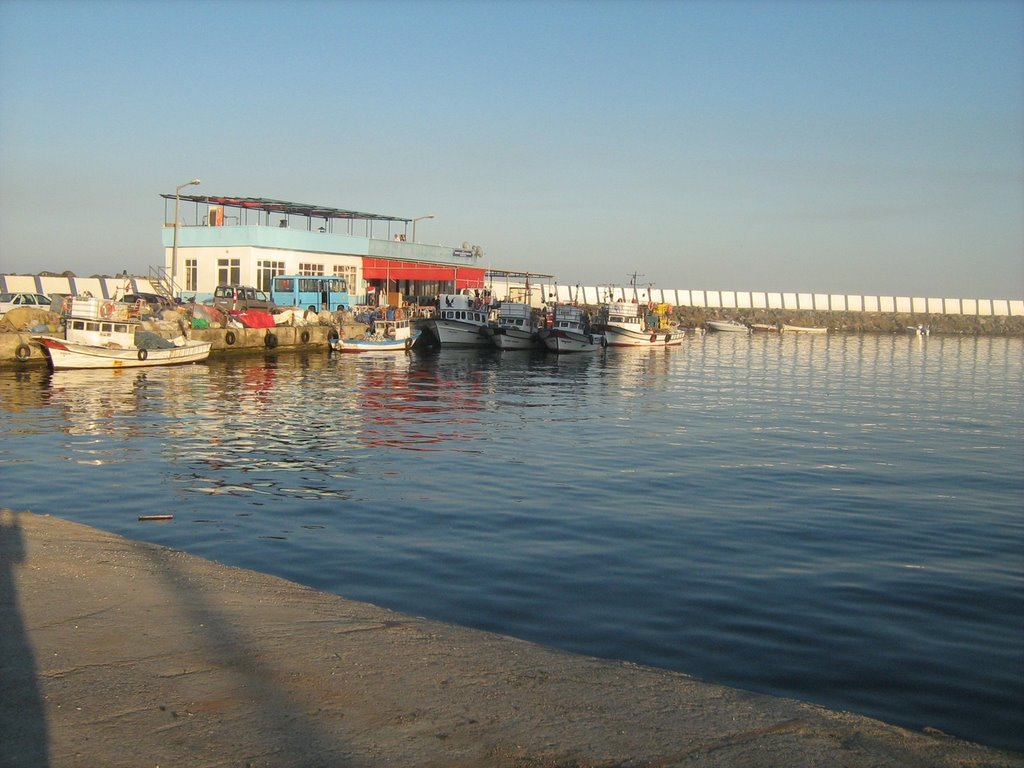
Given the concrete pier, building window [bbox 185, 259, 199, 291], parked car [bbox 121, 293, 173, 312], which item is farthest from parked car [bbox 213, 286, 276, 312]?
the concrete pier

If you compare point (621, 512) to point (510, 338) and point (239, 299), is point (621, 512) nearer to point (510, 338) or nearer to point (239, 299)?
point (239, 299)

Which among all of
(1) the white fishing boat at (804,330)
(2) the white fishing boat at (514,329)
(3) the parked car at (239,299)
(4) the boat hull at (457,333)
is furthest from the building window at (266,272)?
(1) the white fishing boat at (804,330)

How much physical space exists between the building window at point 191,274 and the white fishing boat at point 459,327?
1628 cm

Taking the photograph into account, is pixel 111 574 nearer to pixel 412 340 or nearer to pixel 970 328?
pixel 412 340

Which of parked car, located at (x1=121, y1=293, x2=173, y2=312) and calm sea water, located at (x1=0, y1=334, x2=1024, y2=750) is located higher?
parked car, located at (x1=121, y1=293, x2=173, y2=312)

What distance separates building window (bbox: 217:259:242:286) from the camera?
66.8 metres

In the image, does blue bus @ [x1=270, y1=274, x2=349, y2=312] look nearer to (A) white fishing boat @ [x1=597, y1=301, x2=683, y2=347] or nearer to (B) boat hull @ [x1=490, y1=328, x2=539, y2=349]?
(B) boat hull @ [x1=490, y1=328, x2=539, y2=349]

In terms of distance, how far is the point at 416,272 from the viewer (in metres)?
79.1

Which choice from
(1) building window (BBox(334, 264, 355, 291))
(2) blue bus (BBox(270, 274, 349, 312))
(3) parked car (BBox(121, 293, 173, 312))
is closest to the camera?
(3) parked car (BBox(121, 293, 173, 312))

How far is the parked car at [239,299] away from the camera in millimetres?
56159

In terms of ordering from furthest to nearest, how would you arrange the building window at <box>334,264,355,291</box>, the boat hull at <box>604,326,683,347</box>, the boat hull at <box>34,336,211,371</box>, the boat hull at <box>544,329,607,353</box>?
the boat hull at <box>604,326,683,347</box> < the building window at <box>334,264,355,291</box> < the boat hull at <box>544,329,607,353</box> < the boat hull at <box>34,336,211,371</box>

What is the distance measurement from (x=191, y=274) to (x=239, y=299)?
43.0 feet

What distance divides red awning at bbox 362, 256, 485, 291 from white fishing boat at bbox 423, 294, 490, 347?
34.7 feet

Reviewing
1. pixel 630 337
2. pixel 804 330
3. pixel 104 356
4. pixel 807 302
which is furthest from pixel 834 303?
pixel 104 356
